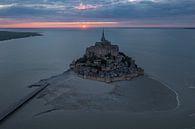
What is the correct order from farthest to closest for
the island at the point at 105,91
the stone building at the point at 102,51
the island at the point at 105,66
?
the stone building at the point at 102,51, the island at the point at 105,66, the island at the point at 105,91

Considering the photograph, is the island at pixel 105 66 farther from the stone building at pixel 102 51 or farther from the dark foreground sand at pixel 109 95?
the dark foreground sand at pixel 109 95

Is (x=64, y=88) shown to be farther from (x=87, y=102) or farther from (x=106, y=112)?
(x=106, y=112)

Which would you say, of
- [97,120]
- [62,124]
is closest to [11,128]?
[62,124]

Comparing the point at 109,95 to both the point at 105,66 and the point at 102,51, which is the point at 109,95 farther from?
the point at 102,51

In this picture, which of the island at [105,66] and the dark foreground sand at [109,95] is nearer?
the dark foreground sand at [109,95]

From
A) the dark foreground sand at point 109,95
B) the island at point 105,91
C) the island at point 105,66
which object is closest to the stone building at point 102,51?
the island at point 105,66
